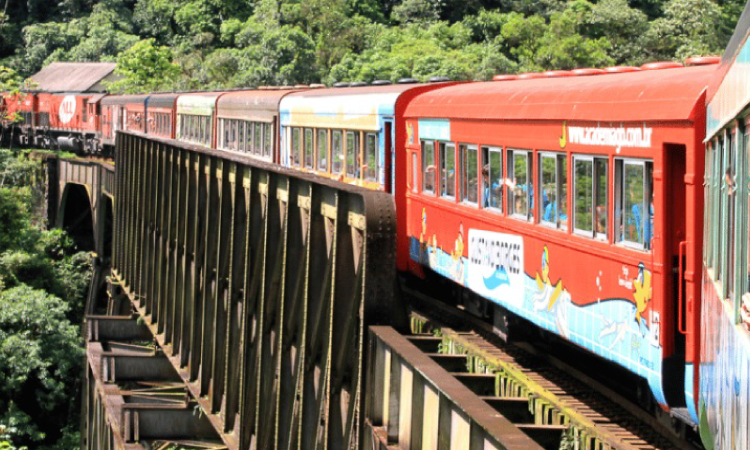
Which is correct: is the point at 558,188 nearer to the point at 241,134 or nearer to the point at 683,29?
the point at 241,134

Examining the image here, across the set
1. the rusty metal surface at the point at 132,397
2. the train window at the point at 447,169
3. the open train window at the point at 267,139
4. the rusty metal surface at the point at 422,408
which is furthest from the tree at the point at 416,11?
the rusty metal surface at the point at 422,408

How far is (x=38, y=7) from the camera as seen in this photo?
110625 mm

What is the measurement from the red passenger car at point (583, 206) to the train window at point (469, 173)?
13 millimetres

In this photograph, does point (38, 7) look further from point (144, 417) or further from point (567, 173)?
point (567, 173)

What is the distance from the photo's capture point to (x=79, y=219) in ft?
168

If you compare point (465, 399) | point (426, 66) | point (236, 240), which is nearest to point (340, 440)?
point (465, 399)

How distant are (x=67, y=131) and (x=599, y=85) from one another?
51752mm

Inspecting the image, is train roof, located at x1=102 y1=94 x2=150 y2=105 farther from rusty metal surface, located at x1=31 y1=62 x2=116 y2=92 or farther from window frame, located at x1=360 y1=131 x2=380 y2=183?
rusty metal surface, located at x1=31 y1=62 x2=116 y2=92

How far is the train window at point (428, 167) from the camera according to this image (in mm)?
14875

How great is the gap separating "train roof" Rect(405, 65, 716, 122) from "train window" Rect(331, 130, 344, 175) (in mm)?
3596

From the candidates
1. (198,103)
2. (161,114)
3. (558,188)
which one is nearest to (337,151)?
(558,188)

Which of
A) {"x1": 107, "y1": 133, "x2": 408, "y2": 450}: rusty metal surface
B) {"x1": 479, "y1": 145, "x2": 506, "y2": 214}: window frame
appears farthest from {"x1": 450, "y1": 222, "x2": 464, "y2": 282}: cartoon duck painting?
{"x1": 107, "y1": 133, "x2": 408, "y2": 450}: rusty metal surface

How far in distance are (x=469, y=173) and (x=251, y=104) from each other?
40.7 feet

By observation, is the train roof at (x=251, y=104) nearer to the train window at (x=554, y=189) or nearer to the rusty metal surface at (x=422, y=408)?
the train window at (x=554, y=189)
